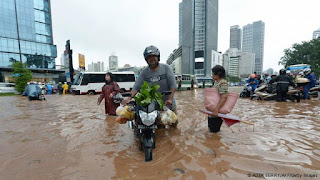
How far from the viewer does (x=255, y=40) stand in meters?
138

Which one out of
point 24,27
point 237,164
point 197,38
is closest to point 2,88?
point 237,164

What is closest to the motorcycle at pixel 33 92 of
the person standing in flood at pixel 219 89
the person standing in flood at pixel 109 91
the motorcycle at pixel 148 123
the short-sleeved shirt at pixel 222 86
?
the person standing in flood at pixel 109 91

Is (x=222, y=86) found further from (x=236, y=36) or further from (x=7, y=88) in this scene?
(x=236, y=36)

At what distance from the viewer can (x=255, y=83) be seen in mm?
9750

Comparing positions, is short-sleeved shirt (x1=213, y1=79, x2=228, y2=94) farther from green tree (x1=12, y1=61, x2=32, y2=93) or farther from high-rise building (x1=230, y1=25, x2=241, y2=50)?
high-rise building (x1=230, y1=25, x2=241, y2=50)

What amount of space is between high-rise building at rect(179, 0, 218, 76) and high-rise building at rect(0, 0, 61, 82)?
54.1 m

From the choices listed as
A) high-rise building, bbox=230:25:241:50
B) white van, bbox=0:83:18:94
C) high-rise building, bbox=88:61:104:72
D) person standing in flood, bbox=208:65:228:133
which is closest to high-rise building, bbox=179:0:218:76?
white van, bbox=0:83:18:94

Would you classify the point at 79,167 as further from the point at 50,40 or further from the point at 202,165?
the point at 50,40

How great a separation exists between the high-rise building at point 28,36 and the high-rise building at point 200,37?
54144 millimetres

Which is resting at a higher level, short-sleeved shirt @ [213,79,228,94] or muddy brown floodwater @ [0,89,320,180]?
short-sleeved shirt @ [213,79,228,94]

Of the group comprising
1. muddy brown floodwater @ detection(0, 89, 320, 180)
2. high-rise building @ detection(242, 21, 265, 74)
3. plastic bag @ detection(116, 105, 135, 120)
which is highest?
high-rise building @ detection(242, 21, 265, 74)

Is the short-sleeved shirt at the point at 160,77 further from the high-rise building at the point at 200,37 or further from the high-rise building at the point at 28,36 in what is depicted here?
the high-rise building at the point at 200,37

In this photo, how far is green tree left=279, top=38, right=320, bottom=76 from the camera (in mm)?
29641

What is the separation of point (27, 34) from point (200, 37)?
217 ft
